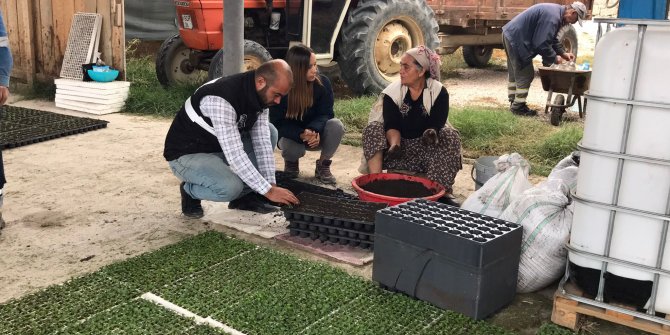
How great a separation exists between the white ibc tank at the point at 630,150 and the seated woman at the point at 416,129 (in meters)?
1.86

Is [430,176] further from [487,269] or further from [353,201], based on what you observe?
[487,269]

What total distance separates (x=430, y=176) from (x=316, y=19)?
14.1 ft

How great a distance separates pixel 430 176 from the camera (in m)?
4.75

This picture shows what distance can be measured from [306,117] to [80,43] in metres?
4.43

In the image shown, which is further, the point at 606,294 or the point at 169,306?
the point at 169,306

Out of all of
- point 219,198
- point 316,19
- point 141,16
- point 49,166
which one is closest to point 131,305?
point 219,198

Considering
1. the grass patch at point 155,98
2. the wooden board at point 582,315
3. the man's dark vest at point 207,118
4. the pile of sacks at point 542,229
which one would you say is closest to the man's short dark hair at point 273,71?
the man's dark vest at point 207,118

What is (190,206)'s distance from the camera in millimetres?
4469

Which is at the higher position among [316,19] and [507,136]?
[316,19]

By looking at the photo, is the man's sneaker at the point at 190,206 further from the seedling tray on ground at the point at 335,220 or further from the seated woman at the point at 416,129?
the seated woman at the point at 416,129

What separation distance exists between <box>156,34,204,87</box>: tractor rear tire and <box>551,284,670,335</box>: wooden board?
257 inches

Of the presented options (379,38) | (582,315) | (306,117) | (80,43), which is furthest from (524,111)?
(582,315)

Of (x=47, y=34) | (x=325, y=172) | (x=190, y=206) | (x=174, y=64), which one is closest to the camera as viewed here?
(x=190, y=206)

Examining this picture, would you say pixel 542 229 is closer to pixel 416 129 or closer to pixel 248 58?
pixel 416 129
